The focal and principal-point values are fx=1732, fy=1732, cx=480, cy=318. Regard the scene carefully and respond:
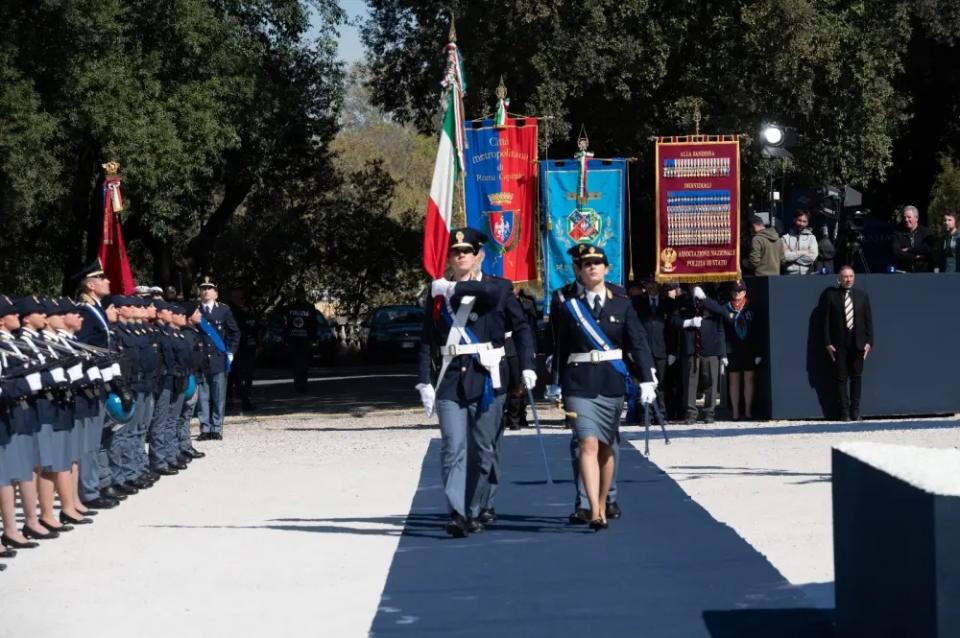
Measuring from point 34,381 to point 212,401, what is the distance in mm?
9608

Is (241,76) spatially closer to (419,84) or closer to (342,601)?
(419,84)

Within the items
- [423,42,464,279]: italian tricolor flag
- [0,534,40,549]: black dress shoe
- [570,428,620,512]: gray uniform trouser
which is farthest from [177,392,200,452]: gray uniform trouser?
[570,428,620,512]: gray uniform trouser

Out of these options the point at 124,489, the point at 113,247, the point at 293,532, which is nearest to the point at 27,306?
the point at 293,532

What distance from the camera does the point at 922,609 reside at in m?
5.95

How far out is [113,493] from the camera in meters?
14.6

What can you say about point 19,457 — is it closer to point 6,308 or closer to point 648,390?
point 6,308

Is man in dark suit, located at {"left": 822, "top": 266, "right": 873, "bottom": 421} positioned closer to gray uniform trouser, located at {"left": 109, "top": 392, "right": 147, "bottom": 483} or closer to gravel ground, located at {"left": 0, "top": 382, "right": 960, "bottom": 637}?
gravel ground, located at {"left": 0, "top": 382, "right": 960, "bottom": 637}

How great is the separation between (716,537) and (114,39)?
62.7 ft

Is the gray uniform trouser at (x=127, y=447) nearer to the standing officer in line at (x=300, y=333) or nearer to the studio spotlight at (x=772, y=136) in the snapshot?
the studio spotlight at (x=772, y=136)

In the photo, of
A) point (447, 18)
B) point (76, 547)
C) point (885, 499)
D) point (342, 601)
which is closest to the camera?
point (885, 499)

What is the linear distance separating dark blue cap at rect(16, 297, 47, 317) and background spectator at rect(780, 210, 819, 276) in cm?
1268

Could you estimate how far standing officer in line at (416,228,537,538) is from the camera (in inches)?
458

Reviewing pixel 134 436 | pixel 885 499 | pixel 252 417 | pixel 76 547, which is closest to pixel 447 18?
pixel 252 417

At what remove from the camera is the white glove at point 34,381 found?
11.6 metres
